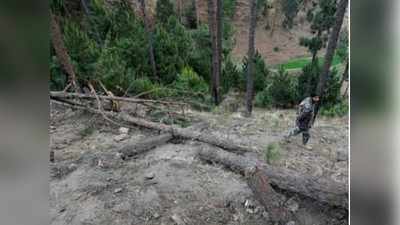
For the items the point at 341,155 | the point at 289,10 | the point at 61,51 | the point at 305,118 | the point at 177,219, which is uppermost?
the point at 289,10

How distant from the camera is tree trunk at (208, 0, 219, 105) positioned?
4.21ft

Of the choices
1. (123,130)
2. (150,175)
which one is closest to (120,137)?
(123,130)

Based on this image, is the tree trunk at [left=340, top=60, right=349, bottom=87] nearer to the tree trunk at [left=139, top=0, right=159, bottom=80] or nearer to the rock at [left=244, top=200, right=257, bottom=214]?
the rock at [left=244, top=200, right=257, bottom=214]

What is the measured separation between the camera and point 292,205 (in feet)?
4.11

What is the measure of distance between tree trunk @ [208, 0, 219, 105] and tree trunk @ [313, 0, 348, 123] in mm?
353

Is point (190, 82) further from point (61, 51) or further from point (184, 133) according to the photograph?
point (61, 51)

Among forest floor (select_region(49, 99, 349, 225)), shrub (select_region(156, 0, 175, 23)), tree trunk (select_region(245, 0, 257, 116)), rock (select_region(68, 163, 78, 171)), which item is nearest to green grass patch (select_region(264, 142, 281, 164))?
forest floor (select_region(49, 99, 349, 225))

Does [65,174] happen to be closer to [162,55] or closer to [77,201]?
[77,201]

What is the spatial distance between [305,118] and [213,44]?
410 mm

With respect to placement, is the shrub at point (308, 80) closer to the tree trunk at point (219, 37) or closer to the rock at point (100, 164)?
the tree trunk at point (219, 37)

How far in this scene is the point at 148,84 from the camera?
1.33m

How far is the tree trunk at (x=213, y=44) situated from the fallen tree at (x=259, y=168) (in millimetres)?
157

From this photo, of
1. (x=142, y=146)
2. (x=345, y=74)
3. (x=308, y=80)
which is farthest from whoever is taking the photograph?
(x=142, y=146)
